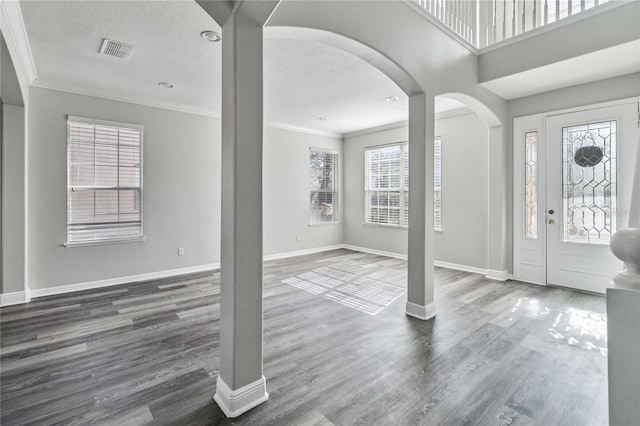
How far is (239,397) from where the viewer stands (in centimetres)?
186

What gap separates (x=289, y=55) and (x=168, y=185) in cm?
293

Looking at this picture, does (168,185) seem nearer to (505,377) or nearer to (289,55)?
(289,55)

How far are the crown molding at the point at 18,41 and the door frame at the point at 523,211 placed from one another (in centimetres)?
575

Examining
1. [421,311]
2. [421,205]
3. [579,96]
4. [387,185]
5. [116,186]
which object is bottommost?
[421,311]

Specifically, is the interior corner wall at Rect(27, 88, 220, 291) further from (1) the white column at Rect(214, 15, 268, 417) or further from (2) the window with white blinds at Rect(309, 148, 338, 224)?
(1) the white column at Rect(214, 15, 268, 417)

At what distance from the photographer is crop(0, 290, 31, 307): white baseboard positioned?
11.9 feet

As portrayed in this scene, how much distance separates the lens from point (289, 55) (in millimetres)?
3311

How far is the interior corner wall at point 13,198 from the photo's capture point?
3635 millimetres

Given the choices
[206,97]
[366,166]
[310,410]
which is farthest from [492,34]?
[310,410]

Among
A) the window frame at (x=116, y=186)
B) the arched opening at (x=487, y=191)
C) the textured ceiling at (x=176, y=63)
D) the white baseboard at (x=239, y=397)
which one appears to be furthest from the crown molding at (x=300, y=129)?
the white baseboard at (x=239, y=397)

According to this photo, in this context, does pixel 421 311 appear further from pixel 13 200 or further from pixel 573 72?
pixel 13 200

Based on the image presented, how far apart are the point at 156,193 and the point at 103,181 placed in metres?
0.69

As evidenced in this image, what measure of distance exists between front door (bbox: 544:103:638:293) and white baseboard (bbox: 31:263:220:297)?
17.3ft

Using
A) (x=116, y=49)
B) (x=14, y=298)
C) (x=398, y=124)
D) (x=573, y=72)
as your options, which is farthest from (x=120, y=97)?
(x=573, y=72)
